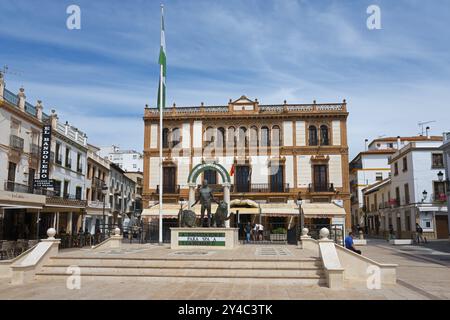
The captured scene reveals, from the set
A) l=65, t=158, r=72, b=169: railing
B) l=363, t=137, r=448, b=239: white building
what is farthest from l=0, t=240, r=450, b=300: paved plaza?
l=363, t=137, r=448, b=239: white building

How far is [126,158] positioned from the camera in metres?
62.9

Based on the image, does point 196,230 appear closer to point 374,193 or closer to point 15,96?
point 15,96

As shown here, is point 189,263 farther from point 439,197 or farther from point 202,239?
point 439,197

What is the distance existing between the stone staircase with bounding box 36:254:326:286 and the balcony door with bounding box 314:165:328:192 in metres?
23.6

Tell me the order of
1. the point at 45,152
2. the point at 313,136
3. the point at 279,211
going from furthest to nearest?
the point at 313,136
the point at 279,211
the point at 45,152

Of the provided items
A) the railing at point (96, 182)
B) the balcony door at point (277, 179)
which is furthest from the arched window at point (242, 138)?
the railing at point (96, 182)

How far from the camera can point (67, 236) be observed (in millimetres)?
22453

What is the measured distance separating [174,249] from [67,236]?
9205mm

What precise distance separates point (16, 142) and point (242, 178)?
17.7 metres

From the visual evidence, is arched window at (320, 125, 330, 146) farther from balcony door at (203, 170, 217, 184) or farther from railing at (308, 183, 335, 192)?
balcony door at (203, 170, 217, 184)

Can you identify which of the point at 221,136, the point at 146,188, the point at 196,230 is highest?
the point at 221,136

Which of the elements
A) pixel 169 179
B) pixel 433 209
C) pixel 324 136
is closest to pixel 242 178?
pixel 169 179

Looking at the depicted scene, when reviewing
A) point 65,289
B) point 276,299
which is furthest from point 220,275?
point 65,289

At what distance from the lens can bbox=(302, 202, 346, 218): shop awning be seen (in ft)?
94.7
